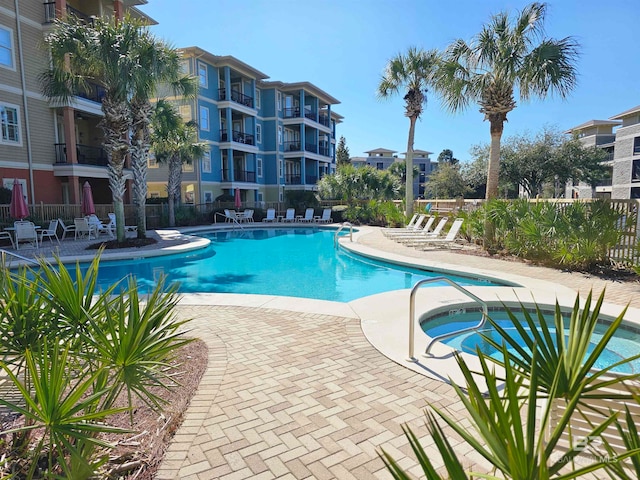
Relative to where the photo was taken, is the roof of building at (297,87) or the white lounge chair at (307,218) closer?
the white lounge chair at (307,218)

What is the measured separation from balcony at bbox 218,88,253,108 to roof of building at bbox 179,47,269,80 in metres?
1.64

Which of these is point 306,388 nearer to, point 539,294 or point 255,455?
point 255,455

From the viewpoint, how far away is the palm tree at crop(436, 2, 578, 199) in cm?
1118

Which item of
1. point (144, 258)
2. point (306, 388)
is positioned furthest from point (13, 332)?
point (144, 258)

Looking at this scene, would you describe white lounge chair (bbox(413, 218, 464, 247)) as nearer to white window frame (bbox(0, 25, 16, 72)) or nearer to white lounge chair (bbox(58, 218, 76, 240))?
white lounge chair (bbox(58, 218, 76, 240))

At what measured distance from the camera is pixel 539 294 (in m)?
7.48

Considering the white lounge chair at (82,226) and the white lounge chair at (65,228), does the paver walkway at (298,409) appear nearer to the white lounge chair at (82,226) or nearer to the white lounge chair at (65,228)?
the white lounge chair at (82,226)

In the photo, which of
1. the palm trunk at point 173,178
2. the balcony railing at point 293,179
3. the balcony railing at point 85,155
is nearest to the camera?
the balcony railing at point 85,155

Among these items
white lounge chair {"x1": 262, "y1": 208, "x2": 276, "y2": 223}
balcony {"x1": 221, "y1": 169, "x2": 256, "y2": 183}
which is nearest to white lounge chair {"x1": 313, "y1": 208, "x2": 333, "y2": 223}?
white lounge chair {"x1": 262, "y1": 208, "x2": 276, "y2": 223}

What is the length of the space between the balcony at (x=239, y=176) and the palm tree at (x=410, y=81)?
13626 millimetres

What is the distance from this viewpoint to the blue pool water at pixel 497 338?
5.47 meters

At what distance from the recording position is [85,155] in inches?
814

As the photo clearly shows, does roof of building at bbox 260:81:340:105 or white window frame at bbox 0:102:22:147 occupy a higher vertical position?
roof of building at bbox 260:81:340:105

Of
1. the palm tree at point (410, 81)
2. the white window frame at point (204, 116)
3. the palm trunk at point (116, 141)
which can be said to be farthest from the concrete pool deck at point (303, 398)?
the white window frame at point (204, 116)
